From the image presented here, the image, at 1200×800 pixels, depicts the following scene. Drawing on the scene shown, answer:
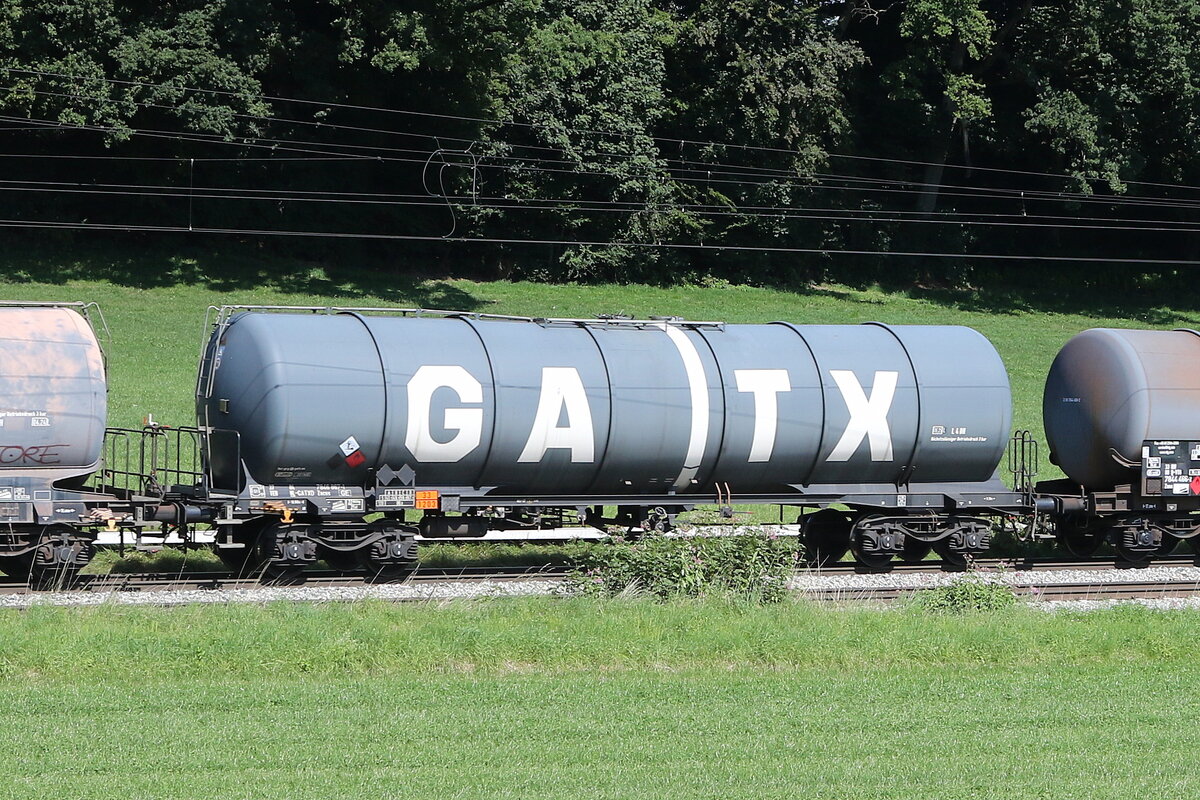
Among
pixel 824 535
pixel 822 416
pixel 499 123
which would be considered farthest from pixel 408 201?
pixel 822 416

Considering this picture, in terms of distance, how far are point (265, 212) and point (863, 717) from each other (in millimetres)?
44250

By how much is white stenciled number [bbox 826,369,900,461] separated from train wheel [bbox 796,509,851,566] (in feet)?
6.16

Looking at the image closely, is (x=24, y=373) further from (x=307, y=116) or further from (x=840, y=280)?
(x=840, y=280)

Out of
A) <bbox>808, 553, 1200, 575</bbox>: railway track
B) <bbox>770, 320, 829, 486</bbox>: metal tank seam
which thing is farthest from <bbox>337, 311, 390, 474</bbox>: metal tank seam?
<bbox>808, 553, 1200, 575</bbox>: railway track

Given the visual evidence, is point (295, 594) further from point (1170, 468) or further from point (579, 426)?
point (1170, 468)

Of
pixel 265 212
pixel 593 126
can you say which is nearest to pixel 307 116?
pixel 265 212

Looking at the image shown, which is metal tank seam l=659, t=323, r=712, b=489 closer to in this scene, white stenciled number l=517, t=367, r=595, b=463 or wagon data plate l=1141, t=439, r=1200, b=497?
white stenciled number l=517, t=367, r=595, b=463

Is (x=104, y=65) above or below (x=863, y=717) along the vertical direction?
above

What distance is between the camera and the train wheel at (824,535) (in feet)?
71.1

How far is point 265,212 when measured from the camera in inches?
2020

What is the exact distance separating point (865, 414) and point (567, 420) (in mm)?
4635

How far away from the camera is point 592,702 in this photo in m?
11.3

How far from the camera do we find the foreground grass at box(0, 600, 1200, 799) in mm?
9180

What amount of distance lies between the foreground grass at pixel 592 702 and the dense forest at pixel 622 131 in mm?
29786
